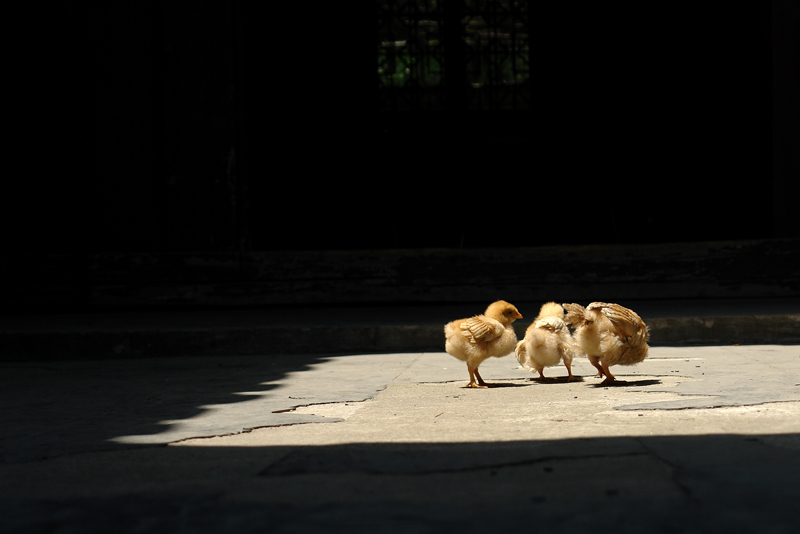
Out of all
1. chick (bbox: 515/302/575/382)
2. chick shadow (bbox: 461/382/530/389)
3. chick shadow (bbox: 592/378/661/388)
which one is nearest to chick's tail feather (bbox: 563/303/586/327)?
chick (bbox: 515/302/575/382)

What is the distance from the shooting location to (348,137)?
1127 cm

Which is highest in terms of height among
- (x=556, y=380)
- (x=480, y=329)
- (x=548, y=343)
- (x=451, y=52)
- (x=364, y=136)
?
(x=451, y=52)

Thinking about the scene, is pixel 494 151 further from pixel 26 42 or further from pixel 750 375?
pixel 750 375

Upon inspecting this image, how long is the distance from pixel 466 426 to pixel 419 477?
843 mm

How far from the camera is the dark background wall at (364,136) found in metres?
8.31

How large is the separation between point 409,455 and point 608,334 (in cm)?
196

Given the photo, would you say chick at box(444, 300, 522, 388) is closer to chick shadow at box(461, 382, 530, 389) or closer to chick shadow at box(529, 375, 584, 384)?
chick shadow at box(461, 382, 530, 389)

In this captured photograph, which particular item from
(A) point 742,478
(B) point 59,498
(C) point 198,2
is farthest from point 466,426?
(C) point 198,2

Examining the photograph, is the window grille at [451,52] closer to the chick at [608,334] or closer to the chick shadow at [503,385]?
the chick shadow at [503,385]

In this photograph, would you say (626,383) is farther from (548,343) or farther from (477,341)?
(477,341)

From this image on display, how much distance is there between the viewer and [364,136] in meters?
11.3

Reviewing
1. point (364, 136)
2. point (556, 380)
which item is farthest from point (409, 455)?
point (364, 136)

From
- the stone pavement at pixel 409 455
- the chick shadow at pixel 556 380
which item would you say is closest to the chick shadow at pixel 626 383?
the stone pavement at pixel 409 455

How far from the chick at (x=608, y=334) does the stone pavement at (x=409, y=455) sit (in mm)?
164
